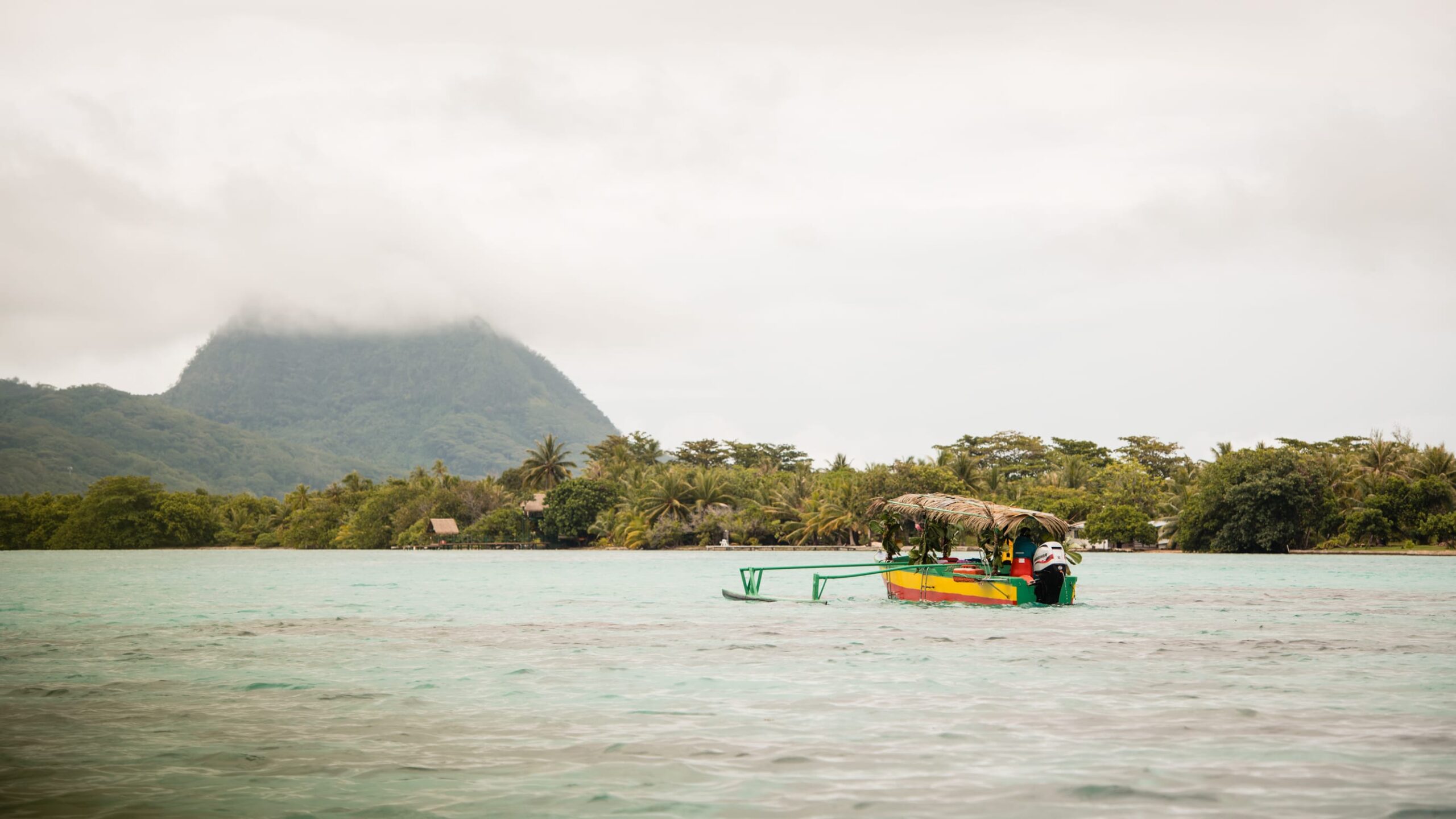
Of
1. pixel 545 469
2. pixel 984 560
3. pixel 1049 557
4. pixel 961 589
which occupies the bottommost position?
pixel 961 589

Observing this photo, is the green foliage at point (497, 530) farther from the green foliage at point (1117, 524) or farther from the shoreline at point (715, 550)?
the green foliage at point (1117, 524)

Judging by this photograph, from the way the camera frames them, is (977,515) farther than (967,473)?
No

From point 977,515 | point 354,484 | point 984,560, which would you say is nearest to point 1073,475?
point 354,484

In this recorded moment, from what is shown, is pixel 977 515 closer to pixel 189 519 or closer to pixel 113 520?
pixel 113 520

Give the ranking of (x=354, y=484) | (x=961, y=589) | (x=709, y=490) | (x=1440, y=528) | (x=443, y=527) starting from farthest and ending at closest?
1. (x=354, y=484)
2. (x=443, y=527)
3. (x=709, y=490)
4. (x=1440, y=528)
5. (x=961, y=589)

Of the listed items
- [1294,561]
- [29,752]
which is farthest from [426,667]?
[1294,561]

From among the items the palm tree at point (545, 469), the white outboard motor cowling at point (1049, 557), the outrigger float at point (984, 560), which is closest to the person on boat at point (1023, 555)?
the outrigger float at point (984, 560)

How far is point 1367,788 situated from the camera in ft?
30.5

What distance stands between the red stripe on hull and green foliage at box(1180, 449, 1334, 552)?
52127mm

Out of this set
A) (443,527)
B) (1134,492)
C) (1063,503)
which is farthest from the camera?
(443,527)

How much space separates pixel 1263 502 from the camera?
3086 inches

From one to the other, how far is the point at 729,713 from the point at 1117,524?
81895mm

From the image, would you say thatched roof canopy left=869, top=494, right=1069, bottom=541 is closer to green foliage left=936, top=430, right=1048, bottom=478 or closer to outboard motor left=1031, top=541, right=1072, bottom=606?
outboard motor left=1031, top=541, right=1072, bottom=606

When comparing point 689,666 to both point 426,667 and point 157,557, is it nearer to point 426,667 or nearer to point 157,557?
point 426,667
